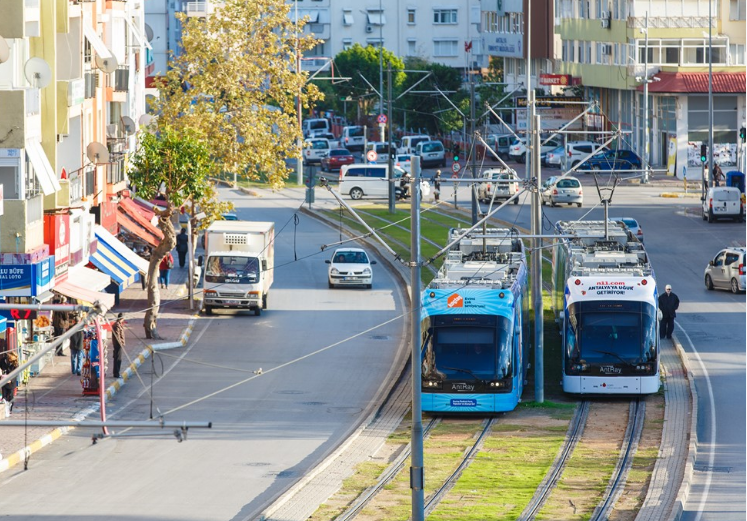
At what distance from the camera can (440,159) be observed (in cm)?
9300

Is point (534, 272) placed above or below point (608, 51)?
below

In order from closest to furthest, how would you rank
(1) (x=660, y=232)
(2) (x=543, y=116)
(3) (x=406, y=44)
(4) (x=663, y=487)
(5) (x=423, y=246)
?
(4) (x=663, y=487), (5) (x=423, y=246), (1) (x=660, y=232), (2) (x=543, y=116), (3) (x=406, y=44)

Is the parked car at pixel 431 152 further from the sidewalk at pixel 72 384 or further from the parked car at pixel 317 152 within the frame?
the sidewalk at pixel 72 384

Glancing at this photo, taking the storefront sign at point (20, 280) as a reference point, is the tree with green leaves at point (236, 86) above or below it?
above

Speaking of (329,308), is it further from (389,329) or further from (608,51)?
(608,51)

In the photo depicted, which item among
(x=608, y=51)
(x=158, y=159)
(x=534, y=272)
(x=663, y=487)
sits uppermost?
(x=608, y=51)

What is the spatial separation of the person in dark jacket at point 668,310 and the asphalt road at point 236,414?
731 centimetres

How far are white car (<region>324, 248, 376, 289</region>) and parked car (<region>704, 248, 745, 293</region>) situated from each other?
11545 millimetres

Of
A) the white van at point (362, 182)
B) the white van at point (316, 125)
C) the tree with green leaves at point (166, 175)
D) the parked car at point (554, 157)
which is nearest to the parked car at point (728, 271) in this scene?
the tree with green leaves at point (166, 175)

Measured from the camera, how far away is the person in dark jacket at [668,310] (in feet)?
129

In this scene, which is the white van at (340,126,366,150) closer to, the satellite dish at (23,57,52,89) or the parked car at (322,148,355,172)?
the parked car at (322,148,355,172)

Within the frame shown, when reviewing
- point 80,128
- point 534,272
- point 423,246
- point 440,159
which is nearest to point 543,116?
point 440,159

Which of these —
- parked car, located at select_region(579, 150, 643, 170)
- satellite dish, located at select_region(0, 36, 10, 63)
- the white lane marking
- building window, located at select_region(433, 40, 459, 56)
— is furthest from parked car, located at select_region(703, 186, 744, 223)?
building window, located at select_region(433, 40, 459, 56)

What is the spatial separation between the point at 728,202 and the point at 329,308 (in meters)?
25.2
